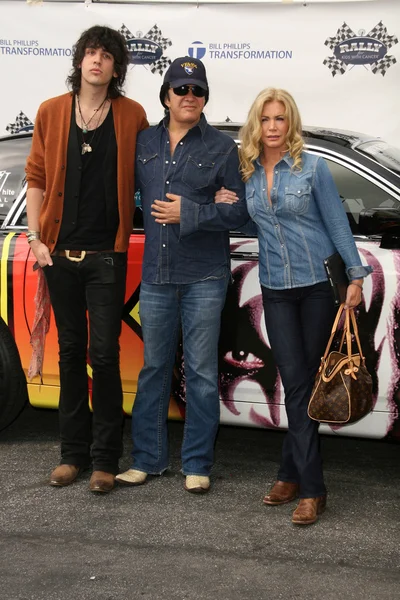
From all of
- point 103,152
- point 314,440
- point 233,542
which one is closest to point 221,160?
point 103,152

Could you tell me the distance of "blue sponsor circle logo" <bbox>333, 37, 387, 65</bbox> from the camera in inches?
318

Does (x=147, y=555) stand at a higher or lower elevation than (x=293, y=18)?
lower

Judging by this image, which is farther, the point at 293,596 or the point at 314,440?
the point at 314,440

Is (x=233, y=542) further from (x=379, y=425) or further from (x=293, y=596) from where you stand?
(x=379, y=425)

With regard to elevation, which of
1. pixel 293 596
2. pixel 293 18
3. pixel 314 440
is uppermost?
pixel 293 18

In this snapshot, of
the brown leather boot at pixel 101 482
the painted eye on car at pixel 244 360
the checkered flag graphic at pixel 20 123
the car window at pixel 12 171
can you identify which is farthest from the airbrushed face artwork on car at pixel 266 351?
the checkered flag graphic at pixel 20 123

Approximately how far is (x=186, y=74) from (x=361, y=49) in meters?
4.47

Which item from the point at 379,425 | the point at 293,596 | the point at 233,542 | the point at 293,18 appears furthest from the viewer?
the point at 293,18

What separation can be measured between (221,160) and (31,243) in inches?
37.5

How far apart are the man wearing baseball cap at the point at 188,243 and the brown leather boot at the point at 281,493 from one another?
0.33 m

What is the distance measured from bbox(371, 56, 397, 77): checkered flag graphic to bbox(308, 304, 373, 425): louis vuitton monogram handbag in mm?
4911

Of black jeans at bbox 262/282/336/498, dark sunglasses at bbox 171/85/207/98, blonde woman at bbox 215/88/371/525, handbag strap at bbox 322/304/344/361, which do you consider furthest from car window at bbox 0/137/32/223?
handbag strap at bbox 322/304/344/361

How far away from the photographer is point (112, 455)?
435 cm

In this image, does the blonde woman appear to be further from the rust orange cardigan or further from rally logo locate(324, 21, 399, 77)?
rally logo locate(324, 21, 399, 77)
